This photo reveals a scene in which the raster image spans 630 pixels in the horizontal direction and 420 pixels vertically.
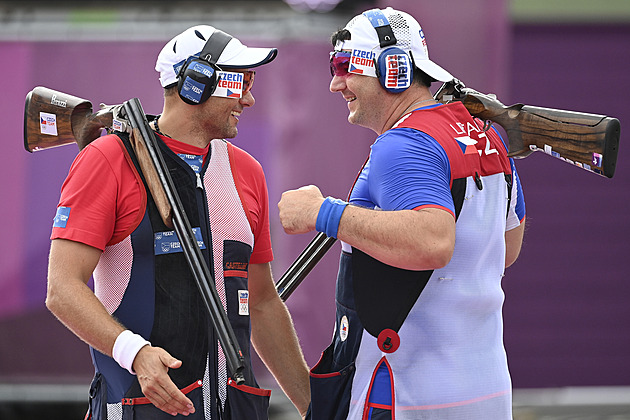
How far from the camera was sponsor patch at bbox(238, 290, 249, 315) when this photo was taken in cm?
286

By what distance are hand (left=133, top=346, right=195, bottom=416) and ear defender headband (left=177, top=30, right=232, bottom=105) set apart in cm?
96

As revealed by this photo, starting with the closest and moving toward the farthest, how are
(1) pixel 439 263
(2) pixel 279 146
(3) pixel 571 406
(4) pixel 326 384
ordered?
(1) pixel 439 263 < (4) pixel 326 384 < (2) pixel 279 146 < (3) pixel 571 406

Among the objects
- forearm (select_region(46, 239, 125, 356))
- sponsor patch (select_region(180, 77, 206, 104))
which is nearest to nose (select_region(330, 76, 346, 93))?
sponsor patch (select_region(180, 77, 206, 104))

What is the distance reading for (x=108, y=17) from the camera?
5.73 metres

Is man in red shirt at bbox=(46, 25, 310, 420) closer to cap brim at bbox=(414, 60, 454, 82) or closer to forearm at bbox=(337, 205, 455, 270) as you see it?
cap brim at bbox=(414, 60, 454, 82)

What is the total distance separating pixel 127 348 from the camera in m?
2.43

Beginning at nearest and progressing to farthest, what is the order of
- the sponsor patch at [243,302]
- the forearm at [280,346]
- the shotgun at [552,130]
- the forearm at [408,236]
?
the forearm at [408,236]
the shotgun at [552,130]
the sponsor patch at [243,302]
the forearm at [280,346]

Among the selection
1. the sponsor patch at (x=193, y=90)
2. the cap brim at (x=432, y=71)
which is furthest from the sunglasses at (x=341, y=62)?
the sponsor patch at (x=193, y=90)

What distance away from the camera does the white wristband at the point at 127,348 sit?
95.6 inches

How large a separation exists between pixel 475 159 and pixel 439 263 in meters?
0.41

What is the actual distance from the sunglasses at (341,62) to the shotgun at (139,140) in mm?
682

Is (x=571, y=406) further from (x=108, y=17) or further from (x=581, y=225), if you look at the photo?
(x=108, y=17)

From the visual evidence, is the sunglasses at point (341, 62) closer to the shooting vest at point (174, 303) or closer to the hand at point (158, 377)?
the shooting vest at point (174, 303)

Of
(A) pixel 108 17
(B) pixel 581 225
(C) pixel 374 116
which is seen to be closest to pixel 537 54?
(B) pixel 581 225
